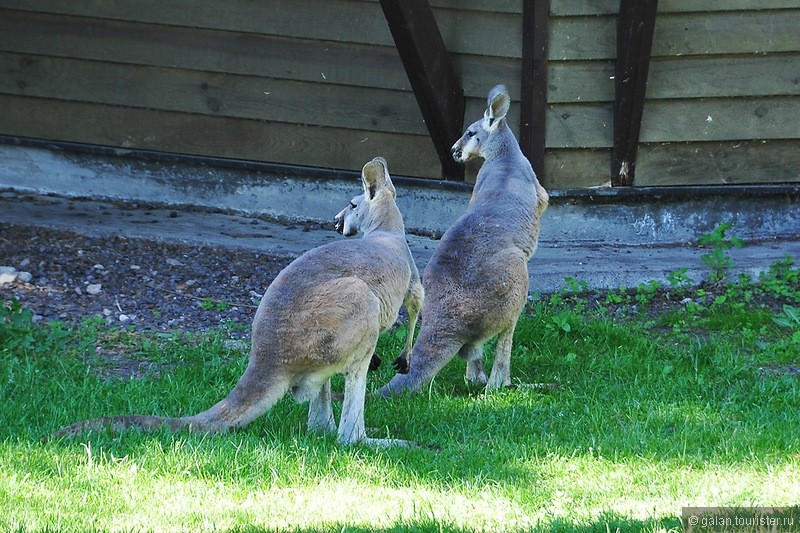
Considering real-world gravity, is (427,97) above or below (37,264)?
above

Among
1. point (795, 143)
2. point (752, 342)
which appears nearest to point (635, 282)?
point (752, 342)

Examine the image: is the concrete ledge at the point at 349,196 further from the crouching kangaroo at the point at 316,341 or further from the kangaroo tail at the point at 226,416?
the kangaroo tail at the point at 226,416

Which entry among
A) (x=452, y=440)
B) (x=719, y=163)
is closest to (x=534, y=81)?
(x=719, y=163)

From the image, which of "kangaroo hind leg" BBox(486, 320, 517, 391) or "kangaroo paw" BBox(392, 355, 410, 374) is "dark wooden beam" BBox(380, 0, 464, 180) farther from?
"kangaroo paw" BBox(392, 355, 410, 374)

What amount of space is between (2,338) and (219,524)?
116 inches

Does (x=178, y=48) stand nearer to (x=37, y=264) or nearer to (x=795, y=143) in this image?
(x=37, y=264)

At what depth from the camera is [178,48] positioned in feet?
29.6

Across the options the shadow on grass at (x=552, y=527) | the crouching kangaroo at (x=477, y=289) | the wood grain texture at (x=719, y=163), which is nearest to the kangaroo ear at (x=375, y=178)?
the crouching kangaroo at (x=477, y=289)

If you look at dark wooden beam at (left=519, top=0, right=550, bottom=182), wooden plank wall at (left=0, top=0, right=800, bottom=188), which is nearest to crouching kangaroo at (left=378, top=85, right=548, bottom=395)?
dark wooden beam at (left=519, top=0, right=550, bottom=182)

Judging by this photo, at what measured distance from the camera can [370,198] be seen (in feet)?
18.5

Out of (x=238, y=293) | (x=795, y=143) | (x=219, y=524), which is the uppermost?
(x=795, y=143)

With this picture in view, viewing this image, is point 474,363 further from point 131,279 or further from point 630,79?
point 630,79

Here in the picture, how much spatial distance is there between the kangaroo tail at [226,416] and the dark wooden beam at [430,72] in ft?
12.0

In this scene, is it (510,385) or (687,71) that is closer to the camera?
(510,385)
